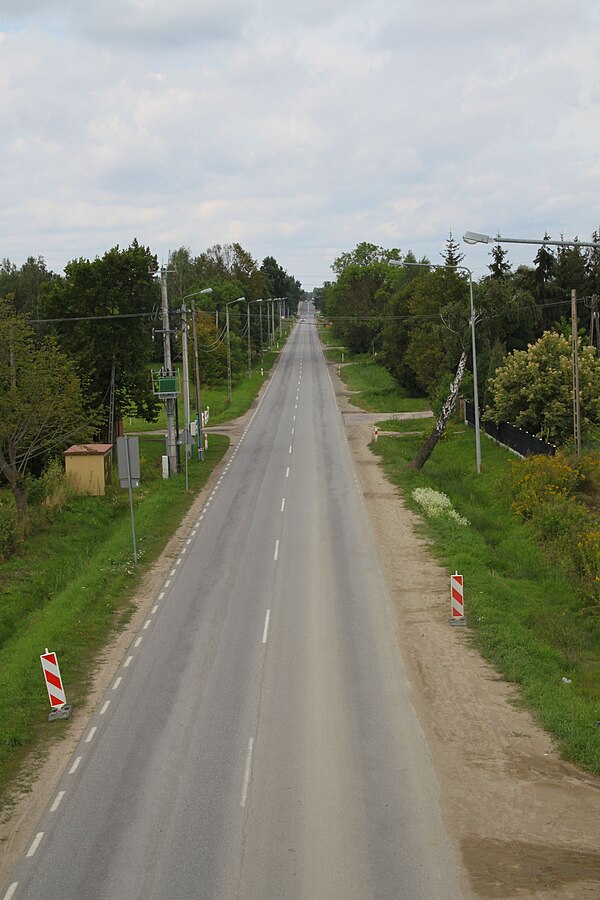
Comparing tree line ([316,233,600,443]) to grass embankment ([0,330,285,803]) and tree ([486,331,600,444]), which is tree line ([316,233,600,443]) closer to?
tree ([486,331,600,444])

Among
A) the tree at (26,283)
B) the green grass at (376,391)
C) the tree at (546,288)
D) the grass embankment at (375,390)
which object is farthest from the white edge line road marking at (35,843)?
the tree at (26,283)

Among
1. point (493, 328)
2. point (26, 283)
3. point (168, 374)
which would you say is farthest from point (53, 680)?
point (26, 283)

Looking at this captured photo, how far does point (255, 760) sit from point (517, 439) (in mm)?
29235

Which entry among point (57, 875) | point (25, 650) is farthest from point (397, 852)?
point (25, 650)

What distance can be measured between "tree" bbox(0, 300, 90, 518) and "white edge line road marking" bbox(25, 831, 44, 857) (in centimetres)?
1842

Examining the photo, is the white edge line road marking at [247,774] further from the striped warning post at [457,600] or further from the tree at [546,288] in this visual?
the tree at [546,288]

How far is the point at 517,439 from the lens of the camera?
39.2m

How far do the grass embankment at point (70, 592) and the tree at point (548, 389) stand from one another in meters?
14.7

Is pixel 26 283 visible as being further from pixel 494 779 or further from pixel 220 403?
pixel 494 779

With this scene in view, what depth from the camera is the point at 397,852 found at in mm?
10031

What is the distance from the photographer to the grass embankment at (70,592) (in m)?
14.3

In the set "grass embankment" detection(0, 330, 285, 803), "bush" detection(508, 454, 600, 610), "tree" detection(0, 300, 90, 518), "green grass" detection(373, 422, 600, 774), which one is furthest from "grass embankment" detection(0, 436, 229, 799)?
"bush" detection(508, 454, 600, 610)

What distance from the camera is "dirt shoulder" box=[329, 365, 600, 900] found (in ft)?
31.7

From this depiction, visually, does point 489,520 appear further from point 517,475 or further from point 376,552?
point 376,552
